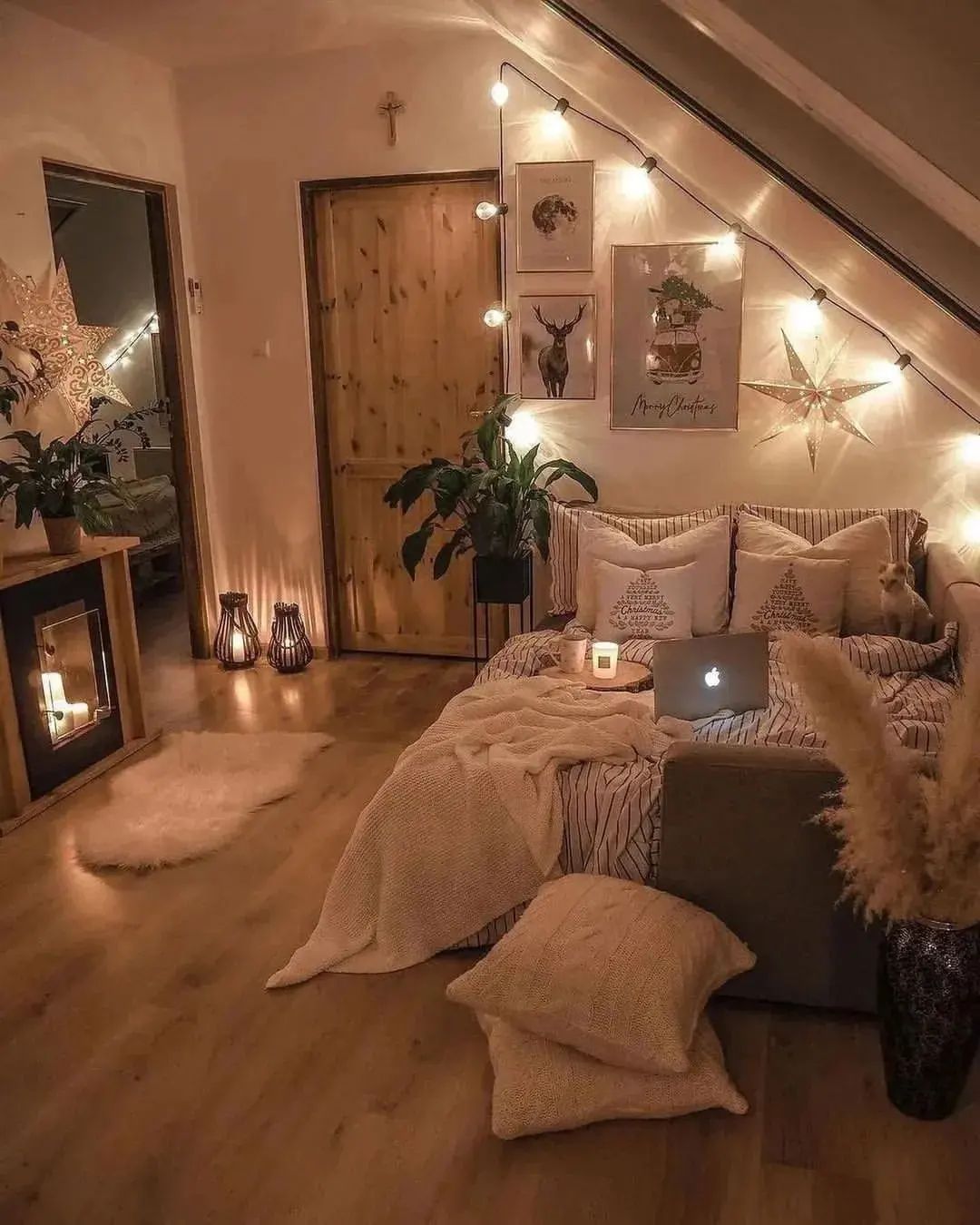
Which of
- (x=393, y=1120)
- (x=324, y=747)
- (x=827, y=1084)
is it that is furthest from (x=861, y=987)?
(x=324, y=747)

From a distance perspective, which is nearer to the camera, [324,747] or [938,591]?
[938,591]

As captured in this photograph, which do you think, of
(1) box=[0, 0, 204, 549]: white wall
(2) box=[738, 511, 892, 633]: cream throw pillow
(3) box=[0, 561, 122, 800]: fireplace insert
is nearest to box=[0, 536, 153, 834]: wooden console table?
(3) box=[0, 561, 122, 800]: fireplace insert

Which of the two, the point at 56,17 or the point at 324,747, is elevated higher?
the point at 56,17

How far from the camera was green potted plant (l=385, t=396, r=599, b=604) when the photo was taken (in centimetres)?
389

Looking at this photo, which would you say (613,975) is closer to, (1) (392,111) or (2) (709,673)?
(2) (709,673)

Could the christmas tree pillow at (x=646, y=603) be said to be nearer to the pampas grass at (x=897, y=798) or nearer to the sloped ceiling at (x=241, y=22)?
the pampas grass at (x=897, y=798)

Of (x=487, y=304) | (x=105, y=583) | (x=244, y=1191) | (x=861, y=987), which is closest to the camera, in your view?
(x=244, y=1191)

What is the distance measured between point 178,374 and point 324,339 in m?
0.69

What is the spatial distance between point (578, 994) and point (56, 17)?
3747mm

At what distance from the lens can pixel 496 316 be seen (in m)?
4.09

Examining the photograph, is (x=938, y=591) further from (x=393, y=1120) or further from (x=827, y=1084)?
(x=393, y=1120)

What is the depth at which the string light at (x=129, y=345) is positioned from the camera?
7078mm

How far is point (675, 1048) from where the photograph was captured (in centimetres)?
186

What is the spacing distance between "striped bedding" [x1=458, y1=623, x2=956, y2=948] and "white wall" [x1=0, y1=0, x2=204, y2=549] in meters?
2.20
